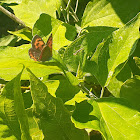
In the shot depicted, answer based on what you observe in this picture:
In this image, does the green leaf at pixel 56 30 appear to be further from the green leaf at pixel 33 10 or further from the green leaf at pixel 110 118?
the green leaf at pixel 110 118

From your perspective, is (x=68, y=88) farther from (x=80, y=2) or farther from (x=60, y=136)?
(x=80, y=2)

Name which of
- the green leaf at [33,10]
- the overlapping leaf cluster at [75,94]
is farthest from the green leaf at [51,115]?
the green leaf at [33,10]

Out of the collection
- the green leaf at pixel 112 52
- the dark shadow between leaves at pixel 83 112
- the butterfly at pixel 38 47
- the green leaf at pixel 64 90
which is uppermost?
the butterfly at pixel 38 47

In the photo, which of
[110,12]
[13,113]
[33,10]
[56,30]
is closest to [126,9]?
[110,12]

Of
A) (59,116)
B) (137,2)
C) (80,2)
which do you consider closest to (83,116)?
(59,116)

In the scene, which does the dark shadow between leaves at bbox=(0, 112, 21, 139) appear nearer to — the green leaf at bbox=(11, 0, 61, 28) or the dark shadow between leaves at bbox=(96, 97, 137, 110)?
the dark shadow between leaves at bbox=(96, 97, 137, 110)

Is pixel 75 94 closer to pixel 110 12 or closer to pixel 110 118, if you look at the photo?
pixel 110 118
